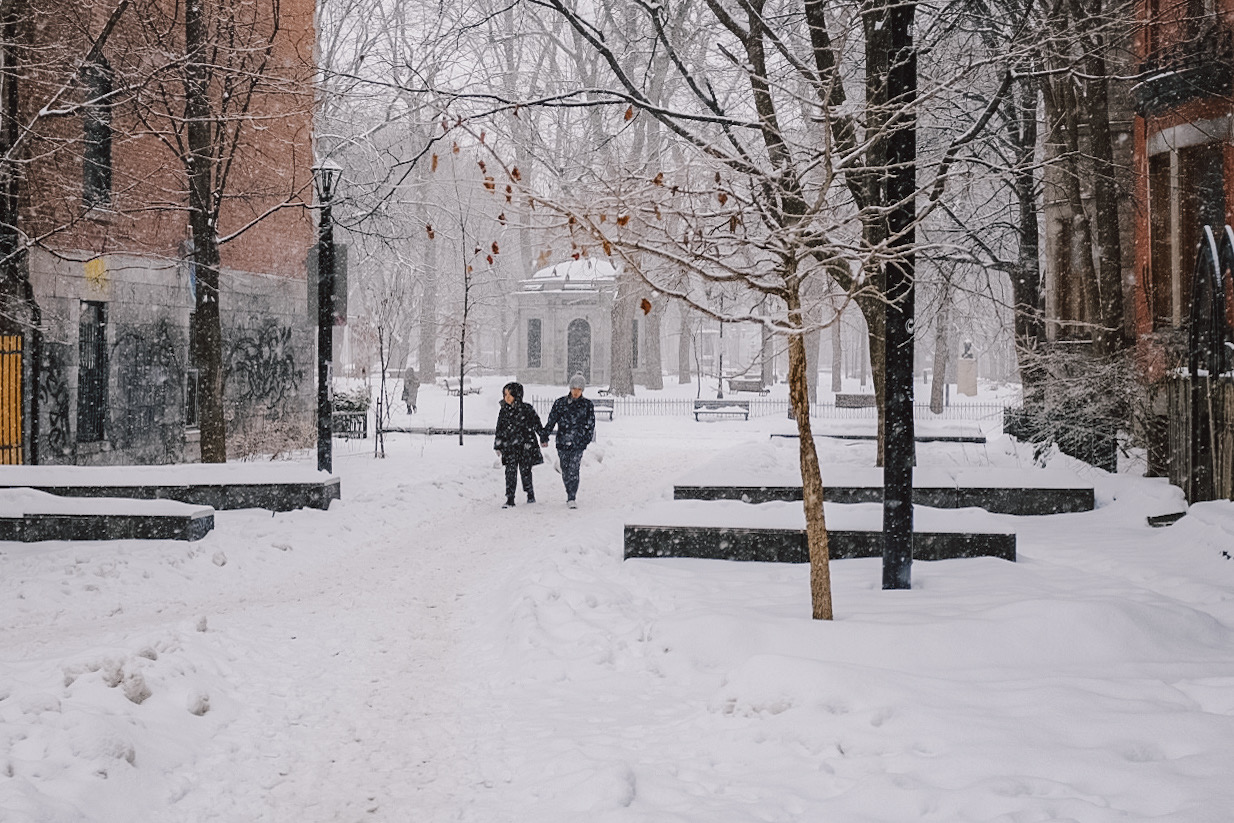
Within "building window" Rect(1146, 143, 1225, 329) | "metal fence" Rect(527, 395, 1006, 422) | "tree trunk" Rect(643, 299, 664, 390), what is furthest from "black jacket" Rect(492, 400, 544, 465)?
"tree trunk" Rect(643, 299, 664, 390)

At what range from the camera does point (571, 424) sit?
550 inches

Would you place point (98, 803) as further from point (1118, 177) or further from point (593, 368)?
point (593, 368)

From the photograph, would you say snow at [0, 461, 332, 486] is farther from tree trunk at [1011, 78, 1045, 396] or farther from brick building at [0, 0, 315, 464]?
tree trunk at [1011, 78, 1045, 396]

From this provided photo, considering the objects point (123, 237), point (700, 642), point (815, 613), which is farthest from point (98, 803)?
point (123, 237)

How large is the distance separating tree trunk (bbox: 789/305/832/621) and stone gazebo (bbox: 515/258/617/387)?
40.3 m

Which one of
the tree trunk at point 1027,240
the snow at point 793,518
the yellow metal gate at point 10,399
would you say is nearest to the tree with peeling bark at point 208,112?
the yellow metal gate at point 10,399

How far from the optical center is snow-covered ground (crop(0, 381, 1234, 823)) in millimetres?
4133

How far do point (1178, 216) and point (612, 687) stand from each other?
44.8ft

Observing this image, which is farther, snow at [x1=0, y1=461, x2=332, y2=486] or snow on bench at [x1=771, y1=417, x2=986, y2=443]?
snow on bench at [x1=771, y1=417, x2=986, y2=443]

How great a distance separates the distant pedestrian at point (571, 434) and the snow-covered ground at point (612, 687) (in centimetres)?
408

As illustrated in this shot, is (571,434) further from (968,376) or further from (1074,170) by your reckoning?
(968,376)

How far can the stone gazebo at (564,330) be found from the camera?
46688 mm

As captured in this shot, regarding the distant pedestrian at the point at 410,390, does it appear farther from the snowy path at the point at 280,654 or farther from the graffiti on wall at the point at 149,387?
the snowy path at the point at 280,654

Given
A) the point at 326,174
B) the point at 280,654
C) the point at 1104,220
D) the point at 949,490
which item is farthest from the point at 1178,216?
the point at 280,654
